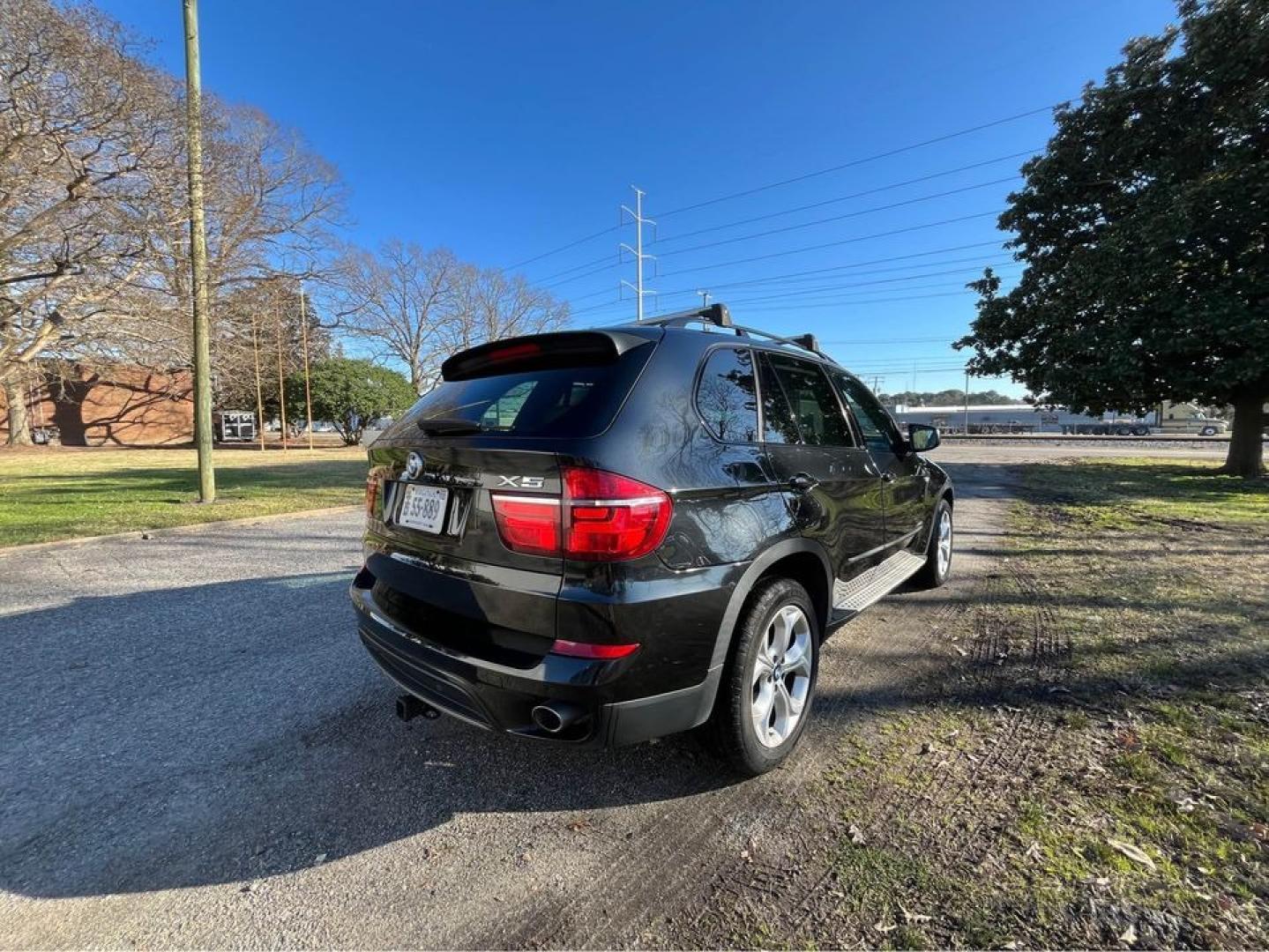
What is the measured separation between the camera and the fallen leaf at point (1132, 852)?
1900mm

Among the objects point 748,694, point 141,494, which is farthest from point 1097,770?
point 141,494

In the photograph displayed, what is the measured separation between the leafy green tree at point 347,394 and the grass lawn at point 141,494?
14.8 m

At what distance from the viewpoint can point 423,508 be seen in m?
2.40

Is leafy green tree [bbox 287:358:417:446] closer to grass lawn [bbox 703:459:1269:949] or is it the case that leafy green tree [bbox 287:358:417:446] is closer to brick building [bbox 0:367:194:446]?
brick building [bbox 0:367:194:446]

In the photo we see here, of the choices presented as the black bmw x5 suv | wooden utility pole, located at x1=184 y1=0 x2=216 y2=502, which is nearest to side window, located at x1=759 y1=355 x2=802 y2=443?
the black bmw x5 suv

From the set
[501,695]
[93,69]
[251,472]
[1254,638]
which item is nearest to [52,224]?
[93,69]

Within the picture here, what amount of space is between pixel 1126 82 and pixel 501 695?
66.1 feet

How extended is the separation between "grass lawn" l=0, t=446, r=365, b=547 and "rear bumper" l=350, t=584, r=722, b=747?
7253 mm

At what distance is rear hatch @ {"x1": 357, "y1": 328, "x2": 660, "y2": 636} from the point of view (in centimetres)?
202

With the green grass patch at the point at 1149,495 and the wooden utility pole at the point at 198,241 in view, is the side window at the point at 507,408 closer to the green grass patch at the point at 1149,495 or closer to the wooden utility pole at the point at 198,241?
the green grass patch at the point at 1149,495

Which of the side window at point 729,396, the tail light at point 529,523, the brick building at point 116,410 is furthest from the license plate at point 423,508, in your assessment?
the brick building at point 116,410

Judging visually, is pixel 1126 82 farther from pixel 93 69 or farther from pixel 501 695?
pixel 93 69

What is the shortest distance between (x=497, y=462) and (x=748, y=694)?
1268 millimetres

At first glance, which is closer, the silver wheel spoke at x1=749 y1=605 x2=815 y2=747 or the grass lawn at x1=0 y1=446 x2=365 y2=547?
the silver wheel spoke at x1=749 y1=605 x2=815 y2=747
